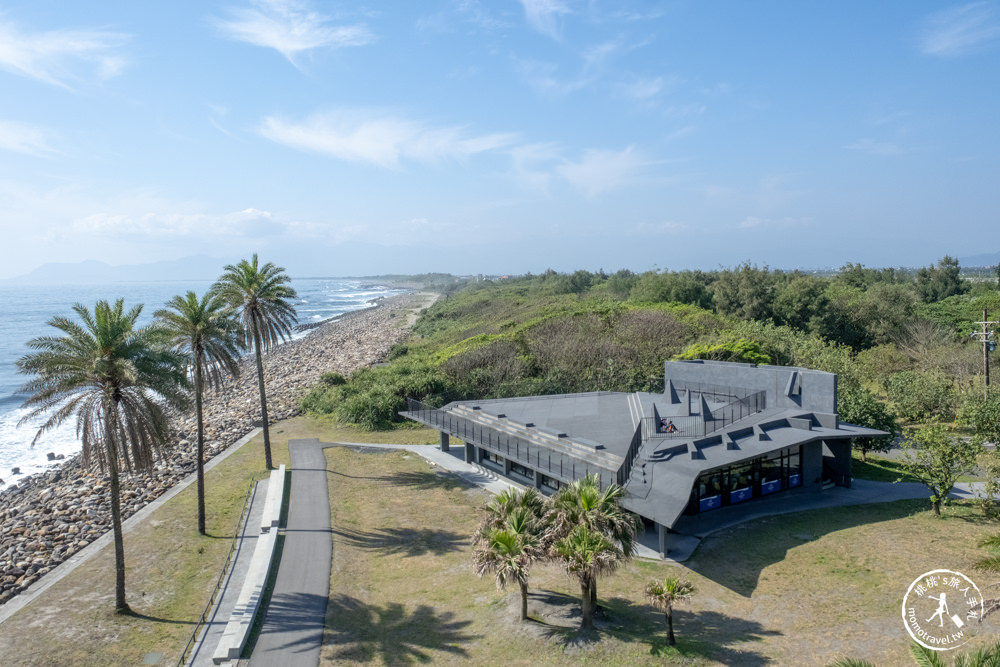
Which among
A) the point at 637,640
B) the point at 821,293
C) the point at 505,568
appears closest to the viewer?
the point at 505,568

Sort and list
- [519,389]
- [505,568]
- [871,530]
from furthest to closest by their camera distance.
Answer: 1. [519,389]
2. [871,530]
3. [505,568]

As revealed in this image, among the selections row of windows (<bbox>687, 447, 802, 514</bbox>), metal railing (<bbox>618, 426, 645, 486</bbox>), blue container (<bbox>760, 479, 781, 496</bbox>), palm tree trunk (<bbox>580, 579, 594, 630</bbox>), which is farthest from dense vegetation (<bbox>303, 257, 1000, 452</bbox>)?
palm tree trunk (<bbox>580, 579, 594, 630</bbox>)

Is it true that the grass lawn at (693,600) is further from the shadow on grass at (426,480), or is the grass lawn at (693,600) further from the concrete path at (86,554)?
the concrete path at (86,554)

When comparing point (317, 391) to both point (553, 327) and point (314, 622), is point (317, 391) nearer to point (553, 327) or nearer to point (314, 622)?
point (553, 327)

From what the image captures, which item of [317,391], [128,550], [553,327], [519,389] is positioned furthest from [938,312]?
[128,550]

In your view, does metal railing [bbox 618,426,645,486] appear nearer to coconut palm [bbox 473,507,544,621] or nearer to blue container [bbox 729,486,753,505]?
blue container [bbox 729,486,753,505]

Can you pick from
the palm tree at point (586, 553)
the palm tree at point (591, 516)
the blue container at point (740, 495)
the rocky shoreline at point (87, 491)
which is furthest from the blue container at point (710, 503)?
the rocky shoreline at point (87, 491)
